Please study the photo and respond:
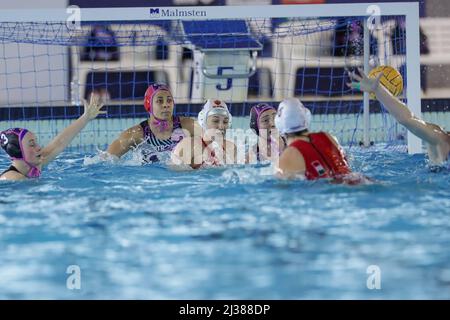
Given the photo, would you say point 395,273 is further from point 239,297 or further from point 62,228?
point 62,228

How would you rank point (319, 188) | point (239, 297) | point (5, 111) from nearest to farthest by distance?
point (239, 297), point (319, 188), point (5, 111)

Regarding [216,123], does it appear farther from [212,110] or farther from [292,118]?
[292,118]

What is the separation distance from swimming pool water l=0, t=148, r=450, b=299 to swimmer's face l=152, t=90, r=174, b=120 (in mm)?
1224

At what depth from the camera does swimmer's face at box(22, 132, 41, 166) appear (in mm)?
5785

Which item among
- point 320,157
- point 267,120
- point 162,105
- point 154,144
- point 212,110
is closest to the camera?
point 320,157

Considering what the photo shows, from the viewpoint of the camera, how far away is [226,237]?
4.42 metres

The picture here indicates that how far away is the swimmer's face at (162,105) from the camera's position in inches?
281

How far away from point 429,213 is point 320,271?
1.23m

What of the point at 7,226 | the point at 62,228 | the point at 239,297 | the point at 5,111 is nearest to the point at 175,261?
the point at 239,297

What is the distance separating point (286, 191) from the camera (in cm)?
521

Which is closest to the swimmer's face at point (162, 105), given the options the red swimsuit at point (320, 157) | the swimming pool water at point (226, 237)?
the swimming pool water at point (226, 237)

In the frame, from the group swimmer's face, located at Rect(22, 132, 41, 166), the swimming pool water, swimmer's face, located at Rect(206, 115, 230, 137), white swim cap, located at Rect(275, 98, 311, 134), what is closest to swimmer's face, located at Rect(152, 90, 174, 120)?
swimmer's face, located at Rect(206, 115, 230, 137)

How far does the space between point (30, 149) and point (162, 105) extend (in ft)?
5.43

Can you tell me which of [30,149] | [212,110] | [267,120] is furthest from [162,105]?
[30,149]
